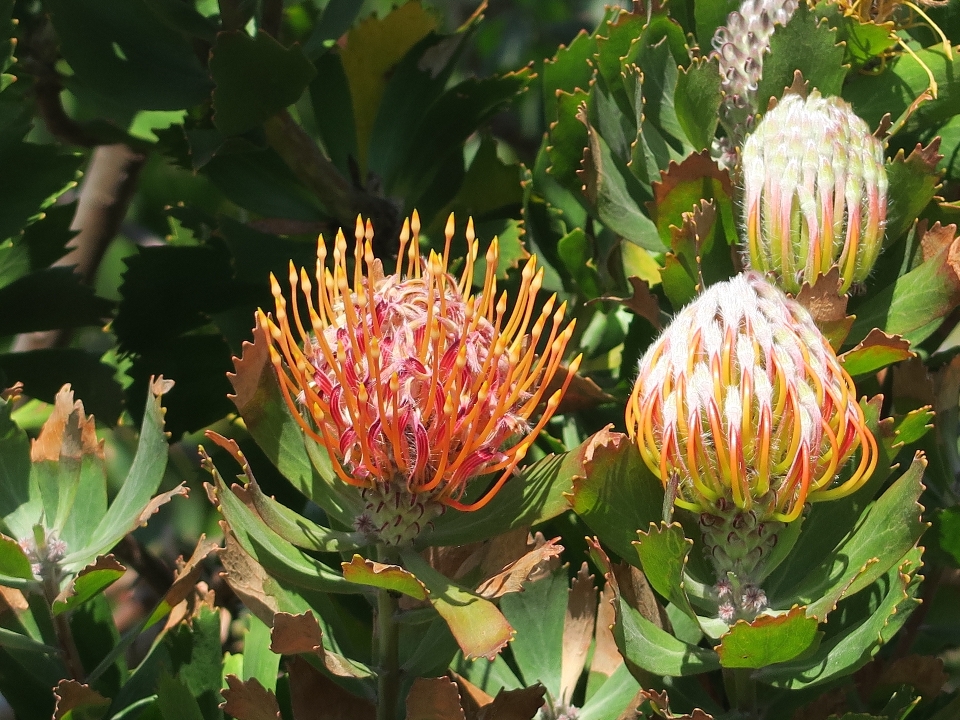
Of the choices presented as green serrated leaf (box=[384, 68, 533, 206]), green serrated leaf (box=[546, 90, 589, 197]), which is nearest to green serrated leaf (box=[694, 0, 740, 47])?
green serrated leaf (box=[546, 90, 589, 197])

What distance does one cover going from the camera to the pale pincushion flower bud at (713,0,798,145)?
2.93 ft

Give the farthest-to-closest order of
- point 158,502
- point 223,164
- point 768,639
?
point 223,164 < point 158,502 < point 768,639

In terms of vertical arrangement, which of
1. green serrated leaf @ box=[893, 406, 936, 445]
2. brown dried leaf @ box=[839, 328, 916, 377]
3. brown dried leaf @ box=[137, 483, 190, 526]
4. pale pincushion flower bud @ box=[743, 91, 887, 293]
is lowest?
green serrated leaf @ box=[893, 406, 936, 445]

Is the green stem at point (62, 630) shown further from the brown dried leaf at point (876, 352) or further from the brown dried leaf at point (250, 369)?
the brown dried leaf at point (876, 352)

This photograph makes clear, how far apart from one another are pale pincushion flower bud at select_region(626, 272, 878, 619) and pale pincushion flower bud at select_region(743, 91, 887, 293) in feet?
0.23

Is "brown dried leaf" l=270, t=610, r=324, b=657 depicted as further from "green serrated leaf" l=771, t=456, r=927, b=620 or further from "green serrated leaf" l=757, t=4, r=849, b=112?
"green serrated leaf" l=757, t=4, r=849, b=112

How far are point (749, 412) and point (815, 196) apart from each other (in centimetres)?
20

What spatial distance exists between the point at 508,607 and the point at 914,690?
0.32 m

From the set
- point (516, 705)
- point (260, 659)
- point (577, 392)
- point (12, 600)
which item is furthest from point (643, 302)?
point (12, 600)

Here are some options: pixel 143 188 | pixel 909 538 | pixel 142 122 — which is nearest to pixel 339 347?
pixel 909 538

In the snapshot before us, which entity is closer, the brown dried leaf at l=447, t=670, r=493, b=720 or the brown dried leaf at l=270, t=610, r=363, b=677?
the brown dried leaf at l=270, t=610, r=363, b=677

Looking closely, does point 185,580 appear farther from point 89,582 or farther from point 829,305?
point 829,305

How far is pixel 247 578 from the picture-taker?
743 millimetres

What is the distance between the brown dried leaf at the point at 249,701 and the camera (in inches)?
29.3
